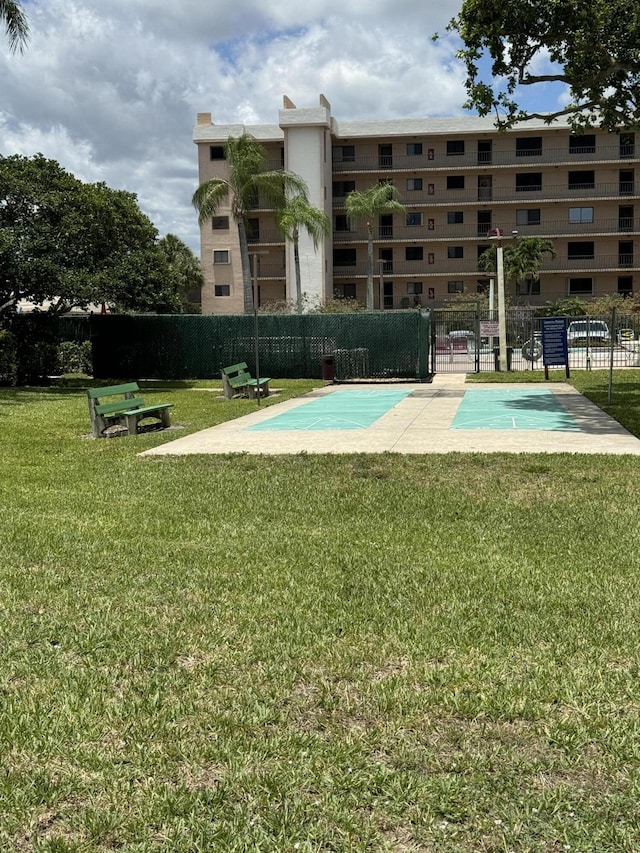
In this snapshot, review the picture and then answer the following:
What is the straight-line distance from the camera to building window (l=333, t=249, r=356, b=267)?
63.7 m

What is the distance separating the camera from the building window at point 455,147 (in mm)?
61656

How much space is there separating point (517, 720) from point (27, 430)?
12598mm

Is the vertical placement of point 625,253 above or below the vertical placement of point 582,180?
below

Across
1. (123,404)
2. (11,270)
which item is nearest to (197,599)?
(123,404)

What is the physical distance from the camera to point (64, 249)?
25828 mm

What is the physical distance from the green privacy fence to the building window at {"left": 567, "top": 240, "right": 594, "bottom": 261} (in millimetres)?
39104

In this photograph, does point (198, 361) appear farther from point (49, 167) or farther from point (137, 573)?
point (137, 573)

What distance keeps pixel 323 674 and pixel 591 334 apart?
137 feet

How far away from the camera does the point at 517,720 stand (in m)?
3.55

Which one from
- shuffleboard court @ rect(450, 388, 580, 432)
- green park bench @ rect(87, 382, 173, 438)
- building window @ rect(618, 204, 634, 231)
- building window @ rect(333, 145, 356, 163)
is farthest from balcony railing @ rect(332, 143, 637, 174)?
green park bench @ rect(87, 382, 173, 438)

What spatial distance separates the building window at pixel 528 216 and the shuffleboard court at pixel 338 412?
4472cm

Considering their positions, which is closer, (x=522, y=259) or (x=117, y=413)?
(x=117, y=413)

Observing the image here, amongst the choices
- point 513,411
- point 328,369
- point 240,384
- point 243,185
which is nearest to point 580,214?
point 243,185

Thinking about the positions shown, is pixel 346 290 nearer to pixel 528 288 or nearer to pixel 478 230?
pixel 478 230
